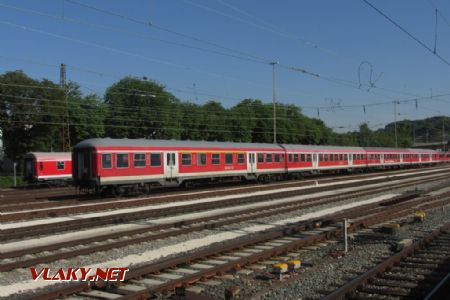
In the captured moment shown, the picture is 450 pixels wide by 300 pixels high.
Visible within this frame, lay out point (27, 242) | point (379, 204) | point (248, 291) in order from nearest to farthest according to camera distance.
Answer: point (248, 291), point (27, 242), point (379, 204)

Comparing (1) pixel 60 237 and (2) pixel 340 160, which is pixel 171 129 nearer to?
(2) pixel 340 160

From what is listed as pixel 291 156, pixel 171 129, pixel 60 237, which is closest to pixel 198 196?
pixel 60 237

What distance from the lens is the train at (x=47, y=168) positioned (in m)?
38.0

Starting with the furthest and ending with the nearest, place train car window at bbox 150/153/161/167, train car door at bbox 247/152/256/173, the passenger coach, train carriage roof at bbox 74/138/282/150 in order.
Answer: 1. train car door at bbox 247/152/256/173
2. train car window at bbox 150/153/161/167
3. train carriage roof at bbox 74/138/282/150
4. the passenger coach

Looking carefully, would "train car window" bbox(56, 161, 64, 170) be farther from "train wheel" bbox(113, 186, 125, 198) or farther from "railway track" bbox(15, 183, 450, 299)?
"railway track" bbox(15, 183, 450, 299)

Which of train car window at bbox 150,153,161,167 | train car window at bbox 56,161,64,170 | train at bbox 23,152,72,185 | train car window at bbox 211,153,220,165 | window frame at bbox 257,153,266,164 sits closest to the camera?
train car window at bbox 150,153,161,167

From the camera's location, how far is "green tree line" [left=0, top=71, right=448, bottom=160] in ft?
162

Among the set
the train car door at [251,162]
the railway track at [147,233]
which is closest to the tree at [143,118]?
the train car door at [251,162]

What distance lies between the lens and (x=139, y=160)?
25.8 m

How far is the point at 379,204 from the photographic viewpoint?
19.9 meters

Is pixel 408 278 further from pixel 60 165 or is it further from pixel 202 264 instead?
pixel 60 165

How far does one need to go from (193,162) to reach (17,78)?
1149 inches

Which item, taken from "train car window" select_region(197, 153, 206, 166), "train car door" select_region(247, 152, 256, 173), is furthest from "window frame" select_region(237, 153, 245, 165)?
"train car window" select_region(197, 153, 206, 166)

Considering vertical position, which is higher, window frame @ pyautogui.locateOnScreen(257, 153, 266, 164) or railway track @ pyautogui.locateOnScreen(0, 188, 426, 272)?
window frame @ pyautogui.locateOnScreen(257, 153, 266, 164)
